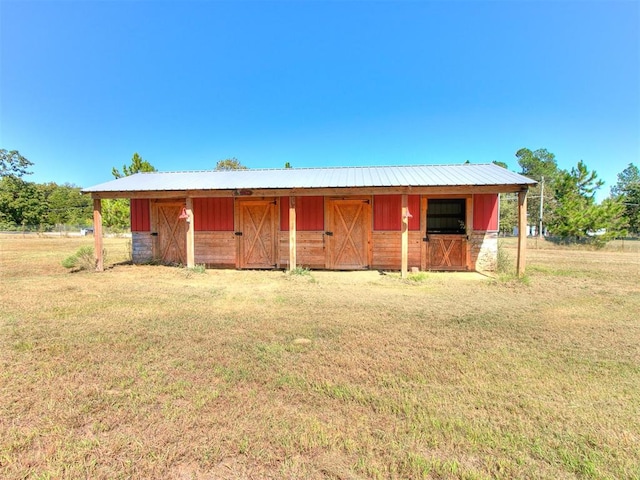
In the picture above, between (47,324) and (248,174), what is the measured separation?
27.2 ft

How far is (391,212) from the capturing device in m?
10.1

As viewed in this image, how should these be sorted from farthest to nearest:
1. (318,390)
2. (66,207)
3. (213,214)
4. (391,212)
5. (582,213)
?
(66,207), (582,213), (213,214), (391,212), (318,390)

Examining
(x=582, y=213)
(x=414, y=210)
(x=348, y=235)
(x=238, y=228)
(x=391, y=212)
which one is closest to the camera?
(x=414, y=210)

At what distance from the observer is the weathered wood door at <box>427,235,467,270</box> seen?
997cm

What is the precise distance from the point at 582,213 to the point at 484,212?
15357mm

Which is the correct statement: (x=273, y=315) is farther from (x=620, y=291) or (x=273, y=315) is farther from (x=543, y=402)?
(x=620, y=291)

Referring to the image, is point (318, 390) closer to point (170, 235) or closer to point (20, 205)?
point (170, 235)

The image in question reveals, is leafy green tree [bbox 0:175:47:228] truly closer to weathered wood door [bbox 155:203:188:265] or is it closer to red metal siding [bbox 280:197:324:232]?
weathered wood door [bbox 155:203:188:265]

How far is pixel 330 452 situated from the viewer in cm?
206

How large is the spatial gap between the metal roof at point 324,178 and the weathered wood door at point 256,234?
901mm

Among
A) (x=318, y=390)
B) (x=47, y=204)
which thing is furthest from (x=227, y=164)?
(x=318, y=390)

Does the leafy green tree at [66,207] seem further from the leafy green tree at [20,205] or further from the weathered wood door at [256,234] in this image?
the weathered wood door at [256,234]

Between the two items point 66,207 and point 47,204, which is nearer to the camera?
point 47,204

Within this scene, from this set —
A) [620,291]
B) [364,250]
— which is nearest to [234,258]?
[364,250]
